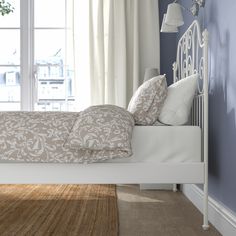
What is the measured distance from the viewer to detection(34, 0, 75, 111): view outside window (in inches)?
177

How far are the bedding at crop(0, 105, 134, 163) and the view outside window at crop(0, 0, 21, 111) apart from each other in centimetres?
232

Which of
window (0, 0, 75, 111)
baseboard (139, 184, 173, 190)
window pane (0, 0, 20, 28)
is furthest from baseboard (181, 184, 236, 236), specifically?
window pane (0, 0, 20, 28)

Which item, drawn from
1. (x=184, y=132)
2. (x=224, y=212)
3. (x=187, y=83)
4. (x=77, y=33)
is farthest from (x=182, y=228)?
(x=77, y=33)

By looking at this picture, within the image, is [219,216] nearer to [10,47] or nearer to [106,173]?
[106,173]

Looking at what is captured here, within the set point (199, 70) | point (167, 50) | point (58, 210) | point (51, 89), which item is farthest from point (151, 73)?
point (58, 210)

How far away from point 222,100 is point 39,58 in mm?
2658

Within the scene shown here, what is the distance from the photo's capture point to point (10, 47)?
4.55 m

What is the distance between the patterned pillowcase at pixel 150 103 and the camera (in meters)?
2.45

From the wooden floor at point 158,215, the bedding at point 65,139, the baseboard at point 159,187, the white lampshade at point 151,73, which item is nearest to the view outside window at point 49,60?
the white lampshade at point 151,73

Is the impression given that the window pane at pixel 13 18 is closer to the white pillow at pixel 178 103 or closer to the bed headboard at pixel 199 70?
the bed headboard at pixel 199 70

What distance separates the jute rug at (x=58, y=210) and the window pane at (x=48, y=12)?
1.83m

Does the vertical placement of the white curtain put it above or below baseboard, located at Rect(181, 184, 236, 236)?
above

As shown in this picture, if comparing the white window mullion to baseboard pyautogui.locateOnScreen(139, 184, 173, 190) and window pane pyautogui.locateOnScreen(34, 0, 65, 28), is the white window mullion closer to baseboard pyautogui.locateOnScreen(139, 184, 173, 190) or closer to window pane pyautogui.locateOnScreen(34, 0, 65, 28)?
window pane pyautogui.locateOnScreen(34, 0, 65, 28)

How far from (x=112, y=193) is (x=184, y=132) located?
1.20 meters
